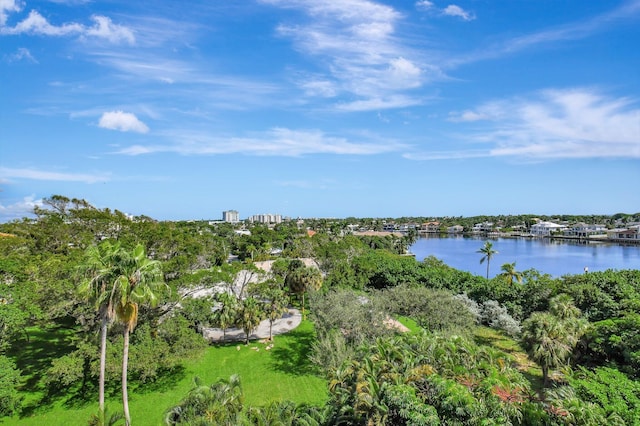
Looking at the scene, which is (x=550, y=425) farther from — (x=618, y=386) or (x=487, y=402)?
(x=618, y=386)

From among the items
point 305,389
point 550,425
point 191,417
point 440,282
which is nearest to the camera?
point 550,425

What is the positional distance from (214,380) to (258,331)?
26.5 feet

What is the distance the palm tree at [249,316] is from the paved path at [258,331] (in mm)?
2083

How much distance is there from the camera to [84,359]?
18375mm

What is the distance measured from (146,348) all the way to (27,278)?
26.6 feet

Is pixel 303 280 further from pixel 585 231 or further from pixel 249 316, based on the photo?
pixel 585 231

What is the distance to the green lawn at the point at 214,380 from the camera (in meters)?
17.8

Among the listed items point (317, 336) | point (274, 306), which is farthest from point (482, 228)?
point (317, 336)

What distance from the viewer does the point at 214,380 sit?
2145 cm

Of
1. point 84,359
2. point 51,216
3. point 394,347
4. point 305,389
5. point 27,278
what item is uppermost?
point 51,216

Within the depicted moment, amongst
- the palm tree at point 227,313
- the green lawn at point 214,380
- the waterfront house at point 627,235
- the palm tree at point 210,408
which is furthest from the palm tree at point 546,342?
the waterfront house at point 627,235

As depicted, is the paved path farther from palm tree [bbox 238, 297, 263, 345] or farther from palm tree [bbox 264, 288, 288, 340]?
palm tree [bbox 238, 297, 263, 345]

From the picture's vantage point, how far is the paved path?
27.8 m

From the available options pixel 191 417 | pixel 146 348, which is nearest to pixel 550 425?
pixel 191 417
